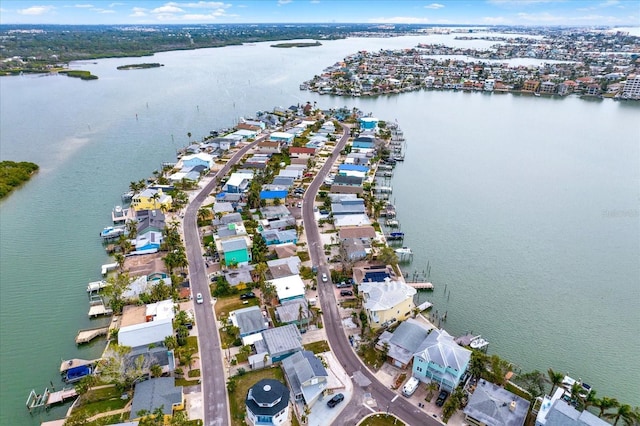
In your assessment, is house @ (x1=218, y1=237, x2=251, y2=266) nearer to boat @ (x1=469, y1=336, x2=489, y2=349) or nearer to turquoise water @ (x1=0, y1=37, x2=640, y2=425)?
turquoise water @ (x1=0, y1=37, x2=640, y2=425)

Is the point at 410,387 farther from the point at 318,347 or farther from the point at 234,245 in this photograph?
the point at 234,245

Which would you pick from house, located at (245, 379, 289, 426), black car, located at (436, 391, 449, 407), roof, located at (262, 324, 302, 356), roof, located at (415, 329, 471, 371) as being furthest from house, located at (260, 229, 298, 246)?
black car, located at (436, 391, 449, 407)

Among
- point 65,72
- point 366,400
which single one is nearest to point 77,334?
point 366,400

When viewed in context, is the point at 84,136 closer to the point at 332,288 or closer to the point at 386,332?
the point at 332,288

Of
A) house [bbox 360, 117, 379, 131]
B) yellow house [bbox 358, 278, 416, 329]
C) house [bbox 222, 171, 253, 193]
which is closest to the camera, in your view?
yellow house [bbox 358, 278, 416, 329]

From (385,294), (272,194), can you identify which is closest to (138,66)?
(272,194)
